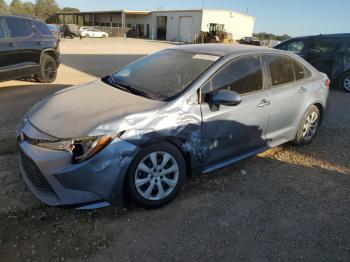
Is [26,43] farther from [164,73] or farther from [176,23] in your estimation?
[176,23]

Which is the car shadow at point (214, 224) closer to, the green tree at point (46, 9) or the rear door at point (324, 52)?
the rear door at point (324, 52)

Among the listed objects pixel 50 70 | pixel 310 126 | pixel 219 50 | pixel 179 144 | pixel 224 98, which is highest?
pixel 219 50

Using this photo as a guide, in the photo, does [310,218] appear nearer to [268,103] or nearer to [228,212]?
[228,212]

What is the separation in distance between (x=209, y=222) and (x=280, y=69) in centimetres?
238

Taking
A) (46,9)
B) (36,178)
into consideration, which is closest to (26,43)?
(36,178)

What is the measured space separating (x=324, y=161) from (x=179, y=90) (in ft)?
8.57

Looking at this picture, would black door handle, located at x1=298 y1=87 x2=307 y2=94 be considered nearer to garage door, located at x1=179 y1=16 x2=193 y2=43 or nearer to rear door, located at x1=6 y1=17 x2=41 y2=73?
rear door, located at x1=6 y1=17 x2=41 y2=73

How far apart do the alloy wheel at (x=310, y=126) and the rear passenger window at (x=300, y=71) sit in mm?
617

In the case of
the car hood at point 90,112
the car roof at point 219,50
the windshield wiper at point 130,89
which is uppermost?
the car roof at point 219,50

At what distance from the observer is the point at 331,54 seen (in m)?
10.2

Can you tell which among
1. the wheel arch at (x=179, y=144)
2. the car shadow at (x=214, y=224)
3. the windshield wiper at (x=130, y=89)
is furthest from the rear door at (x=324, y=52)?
the wheel arch at (x=179, y=144)

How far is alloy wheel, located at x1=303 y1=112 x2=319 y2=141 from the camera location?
504 centimetres

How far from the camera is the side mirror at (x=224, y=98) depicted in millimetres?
3428

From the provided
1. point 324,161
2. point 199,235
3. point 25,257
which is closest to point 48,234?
point 25,257
